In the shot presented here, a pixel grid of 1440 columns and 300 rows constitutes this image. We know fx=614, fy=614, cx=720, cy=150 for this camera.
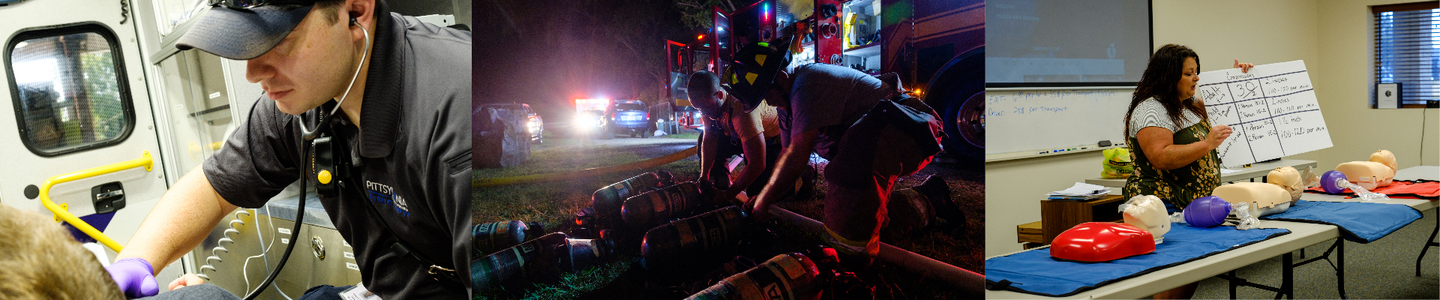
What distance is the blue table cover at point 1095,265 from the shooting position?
1.47 meters

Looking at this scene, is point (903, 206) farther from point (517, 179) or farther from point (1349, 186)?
→ point (1349, 186)

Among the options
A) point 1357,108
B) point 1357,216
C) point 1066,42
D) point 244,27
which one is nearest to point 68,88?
point 244,27

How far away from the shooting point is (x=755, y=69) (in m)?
0.98

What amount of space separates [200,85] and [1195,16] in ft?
18.9

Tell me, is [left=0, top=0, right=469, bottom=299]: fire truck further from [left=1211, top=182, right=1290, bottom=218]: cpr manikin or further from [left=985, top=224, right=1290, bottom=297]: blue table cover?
[left=1211, top=182, right=1290, bottom=218]: cpr manikin

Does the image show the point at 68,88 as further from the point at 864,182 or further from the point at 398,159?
the point at 864,182

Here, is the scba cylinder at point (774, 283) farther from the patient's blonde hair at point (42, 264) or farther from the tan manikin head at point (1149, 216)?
the tan manikin head at point (1149, 216)

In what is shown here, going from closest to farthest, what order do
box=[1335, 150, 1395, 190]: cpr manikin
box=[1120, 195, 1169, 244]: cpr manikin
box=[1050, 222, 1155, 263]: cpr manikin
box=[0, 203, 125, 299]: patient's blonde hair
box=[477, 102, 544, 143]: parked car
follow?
1. box=[0, 203, 125, 299]: patient's blonde hair
2. box=[477, 102, 544, 143]: parked car
3. box=[1050, 222, 1155, 263]: cpr manikin
4. box=[1120, 195, 1169, 244]: cpr manikin
5. box=[1335, 150, 1395, 190]: cpr manikin

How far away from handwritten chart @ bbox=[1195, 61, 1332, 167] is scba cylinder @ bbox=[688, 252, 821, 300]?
2.57 m

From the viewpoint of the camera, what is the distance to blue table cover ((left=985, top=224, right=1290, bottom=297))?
A: 4.83ft

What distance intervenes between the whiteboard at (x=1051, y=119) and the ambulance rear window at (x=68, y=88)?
12.1 feet

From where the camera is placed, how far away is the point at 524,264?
84 centimetres

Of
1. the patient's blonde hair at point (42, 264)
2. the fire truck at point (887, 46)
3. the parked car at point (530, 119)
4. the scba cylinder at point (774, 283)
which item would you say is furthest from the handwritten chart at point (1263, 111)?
the patient's blonde hair at point (42, 264)

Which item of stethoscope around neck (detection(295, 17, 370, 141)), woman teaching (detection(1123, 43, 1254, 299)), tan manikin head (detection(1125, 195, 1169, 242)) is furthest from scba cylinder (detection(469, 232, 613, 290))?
woman teaching (detection(1123, 43, 1254, 299))
